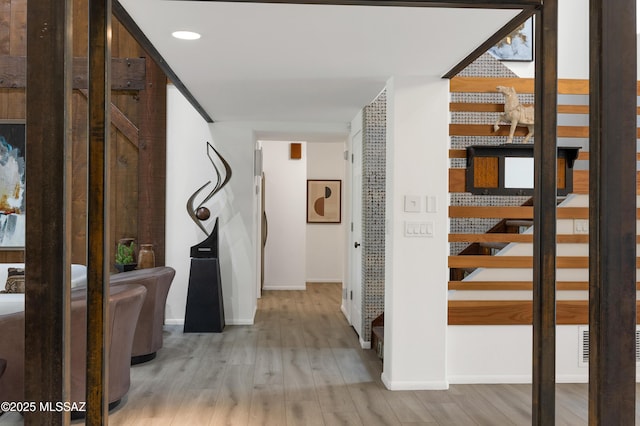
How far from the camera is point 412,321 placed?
4152mm

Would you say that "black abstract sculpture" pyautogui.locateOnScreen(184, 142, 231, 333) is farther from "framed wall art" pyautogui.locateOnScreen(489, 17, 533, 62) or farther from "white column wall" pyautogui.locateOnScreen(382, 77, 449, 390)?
"framed wall art" pyautogui.locateOnScreen(489, 17, 533, 62)

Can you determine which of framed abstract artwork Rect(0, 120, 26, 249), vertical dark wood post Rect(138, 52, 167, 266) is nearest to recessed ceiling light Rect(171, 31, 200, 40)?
vertical dark wood post Rect(138, 52, 167, 266)

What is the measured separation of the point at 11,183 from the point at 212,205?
2.19 meters

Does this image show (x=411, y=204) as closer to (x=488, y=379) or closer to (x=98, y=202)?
(x=488, y=379)

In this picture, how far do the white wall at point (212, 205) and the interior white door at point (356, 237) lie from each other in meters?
1.10

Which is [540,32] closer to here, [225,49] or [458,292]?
[225,49]

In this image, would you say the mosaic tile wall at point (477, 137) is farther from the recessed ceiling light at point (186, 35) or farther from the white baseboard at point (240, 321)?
the recessed ceiling light at point (186, 35)

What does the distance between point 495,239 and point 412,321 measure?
35.5 inches

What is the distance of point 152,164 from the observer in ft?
21.4

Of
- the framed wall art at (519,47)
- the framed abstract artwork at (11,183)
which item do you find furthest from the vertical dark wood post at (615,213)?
the framed abstract artwork at (11,183)

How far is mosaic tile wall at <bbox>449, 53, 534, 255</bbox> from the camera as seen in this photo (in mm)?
4996

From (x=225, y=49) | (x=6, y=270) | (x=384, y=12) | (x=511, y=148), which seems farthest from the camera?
(x=6, y=270)

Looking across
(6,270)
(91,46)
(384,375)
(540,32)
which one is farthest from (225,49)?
(6,270)

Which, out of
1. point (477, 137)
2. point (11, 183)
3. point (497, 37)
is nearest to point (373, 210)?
point (477, 137)
